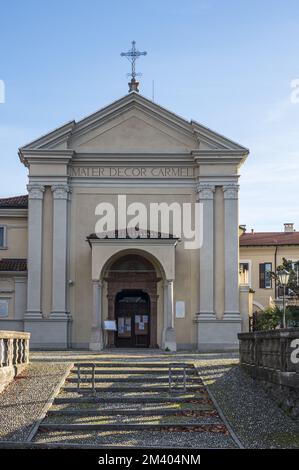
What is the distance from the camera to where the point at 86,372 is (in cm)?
2152

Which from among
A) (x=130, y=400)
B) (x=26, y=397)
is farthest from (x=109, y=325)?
(x=26, y=397)

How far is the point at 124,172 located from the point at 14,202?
6.07 m

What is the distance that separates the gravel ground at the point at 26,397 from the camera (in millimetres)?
14995

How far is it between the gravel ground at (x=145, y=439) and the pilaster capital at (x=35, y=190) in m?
20.2

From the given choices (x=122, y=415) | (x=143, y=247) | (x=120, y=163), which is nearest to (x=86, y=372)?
(x=122, y=415)

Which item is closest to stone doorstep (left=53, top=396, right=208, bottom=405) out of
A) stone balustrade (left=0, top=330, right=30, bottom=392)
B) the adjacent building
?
stone balustrade (left=0, top=330, right=30, bottom=392)

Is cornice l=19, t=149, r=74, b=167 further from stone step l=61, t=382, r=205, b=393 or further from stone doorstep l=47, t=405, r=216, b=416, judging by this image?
stone doorstep l=47, t=405, r=216, b=416

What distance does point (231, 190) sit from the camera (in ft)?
113

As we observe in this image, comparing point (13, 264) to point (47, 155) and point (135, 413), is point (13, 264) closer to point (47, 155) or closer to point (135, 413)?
point (47, 155)

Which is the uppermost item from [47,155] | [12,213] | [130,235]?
[47,155]

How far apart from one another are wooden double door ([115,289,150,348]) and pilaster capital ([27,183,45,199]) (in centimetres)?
572

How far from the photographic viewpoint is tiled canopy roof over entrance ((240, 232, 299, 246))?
52562 millimetres

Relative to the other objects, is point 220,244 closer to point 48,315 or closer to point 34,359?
point 48,315

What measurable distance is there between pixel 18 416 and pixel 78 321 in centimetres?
1798
